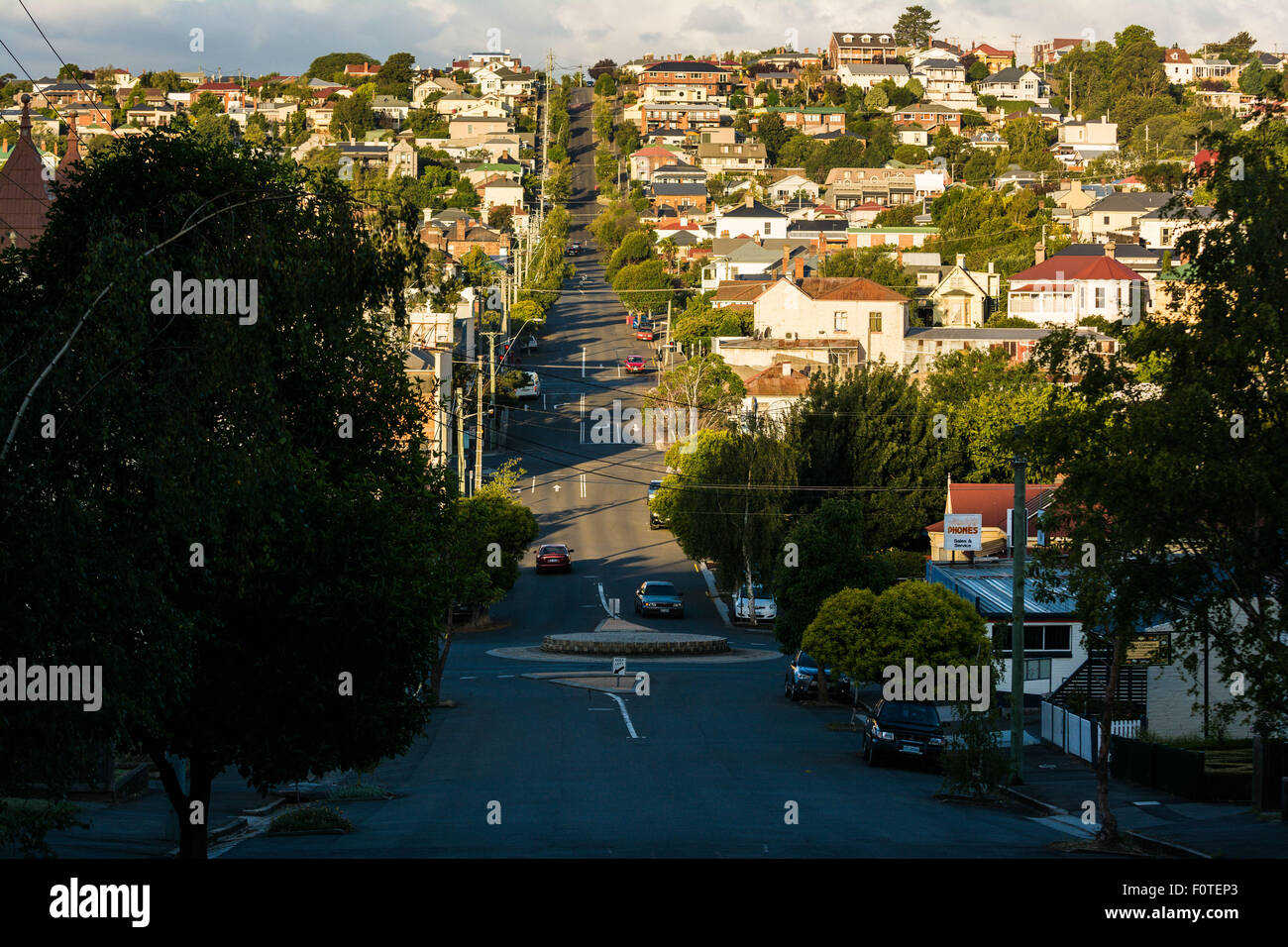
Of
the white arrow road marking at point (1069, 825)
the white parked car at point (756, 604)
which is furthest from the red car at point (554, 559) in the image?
the white arrow road marking at point (1069, 825)

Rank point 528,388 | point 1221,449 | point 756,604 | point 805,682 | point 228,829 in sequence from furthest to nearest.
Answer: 1. point 528,388
2. point 756,604
3. point 805,682
4. point 228,829
5. point 1221,449

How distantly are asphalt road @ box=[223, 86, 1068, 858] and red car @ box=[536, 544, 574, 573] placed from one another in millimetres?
1916

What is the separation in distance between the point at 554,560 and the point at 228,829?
1822 inches

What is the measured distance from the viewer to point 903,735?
31.8m

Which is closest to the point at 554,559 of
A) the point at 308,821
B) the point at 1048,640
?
the point at 1048,640

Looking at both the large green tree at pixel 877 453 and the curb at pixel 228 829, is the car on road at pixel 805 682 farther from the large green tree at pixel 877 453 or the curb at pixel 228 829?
the curb at pixel 228 829

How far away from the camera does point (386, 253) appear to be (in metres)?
17.1

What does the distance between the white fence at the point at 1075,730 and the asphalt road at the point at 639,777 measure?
446 centimetres

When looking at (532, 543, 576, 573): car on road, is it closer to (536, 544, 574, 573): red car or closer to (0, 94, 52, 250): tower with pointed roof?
(536, 544, 574, 573): red car

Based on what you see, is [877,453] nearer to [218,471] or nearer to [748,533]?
[748,533]

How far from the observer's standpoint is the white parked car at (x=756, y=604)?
61.6 metres

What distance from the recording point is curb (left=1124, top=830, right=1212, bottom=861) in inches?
820

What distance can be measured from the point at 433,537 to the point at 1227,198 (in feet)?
38.8

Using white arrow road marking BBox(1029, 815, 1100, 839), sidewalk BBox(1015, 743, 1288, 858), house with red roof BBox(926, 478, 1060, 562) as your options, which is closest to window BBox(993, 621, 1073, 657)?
sidewalk BBox(1015, 743, 1288, 858)
